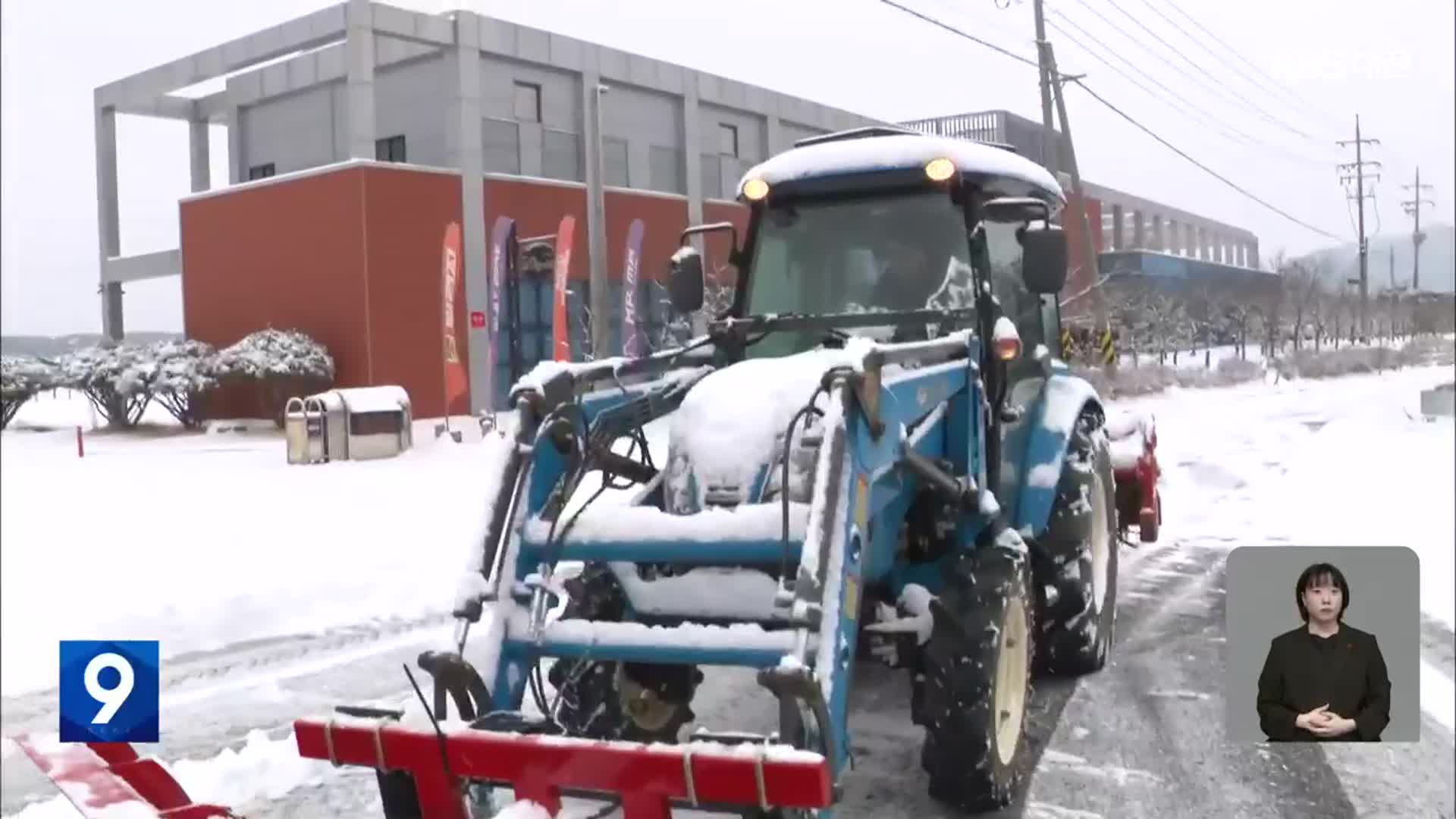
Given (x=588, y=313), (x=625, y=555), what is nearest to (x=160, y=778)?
(x=625, y=555)

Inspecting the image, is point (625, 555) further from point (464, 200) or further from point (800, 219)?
point (464, 200)

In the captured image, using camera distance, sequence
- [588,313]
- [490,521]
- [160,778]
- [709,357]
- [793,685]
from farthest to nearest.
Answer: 1. [588,313]
2. [709,357]
3. [490,521]
4. [160,778]
5. [793,685]

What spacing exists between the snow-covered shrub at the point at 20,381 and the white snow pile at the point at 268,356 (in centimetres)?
98

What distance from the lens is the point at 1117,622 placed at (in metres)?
5.00

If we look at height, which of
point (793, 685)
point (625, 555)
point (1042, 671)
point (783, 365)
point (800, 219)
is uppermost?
point (800, 219)

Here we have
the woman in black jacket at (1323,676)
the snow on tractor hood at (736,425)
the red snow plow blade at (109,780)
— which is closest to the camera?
the woman in black jacket at (1323,676)

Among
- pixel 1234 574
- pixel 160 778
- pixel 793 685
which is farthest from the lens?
pixel 160 778

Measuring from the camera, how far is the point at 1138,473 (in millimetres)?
5059

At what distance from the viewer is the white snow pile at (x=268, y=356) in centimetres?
358

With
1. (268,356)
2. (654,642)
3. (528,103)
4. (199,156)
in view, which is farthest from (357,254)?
(654,642)

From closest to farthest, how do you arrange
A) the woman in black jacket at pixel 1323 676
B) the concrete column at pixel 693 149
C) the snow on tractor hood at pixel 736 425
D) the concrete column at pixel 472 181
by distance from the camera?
the woman in black jacket at pixel 1323 676 < the snow on tractor hood at pixel 736 425 < the concrete column at pixel 472 181 < the concrete column at pixel 693 149

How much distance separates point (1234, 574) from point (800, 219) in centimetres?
214

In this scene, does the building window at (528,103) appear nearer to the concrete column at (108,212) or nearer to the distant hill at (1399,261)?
the concrete column at (108,212)

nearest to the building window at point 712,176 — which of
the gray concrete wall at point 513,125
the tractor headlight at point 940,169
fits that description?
the gray concrete wall at point 513,125
